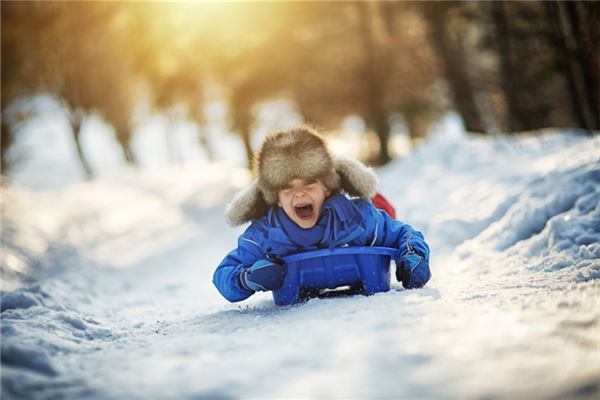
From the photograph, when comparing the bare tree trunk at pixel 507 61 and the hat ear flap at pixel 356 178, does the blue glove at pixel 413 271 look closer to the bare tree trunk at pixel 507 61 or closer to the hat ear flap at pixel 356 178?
the hat ear flap at pixel 356 178

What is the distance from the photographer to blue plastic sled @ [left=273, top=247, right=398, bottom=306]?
2922 millimetres

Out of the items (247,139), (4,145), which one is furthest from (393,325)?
(4,145)

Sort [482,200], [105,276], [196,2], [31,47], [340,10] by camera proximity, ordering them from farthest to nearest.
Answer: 1. [31,47]
2. [196,2]
3. [340,10]
4. [105,276]
5. [482,200]

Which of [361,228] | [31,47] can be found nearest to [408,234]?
[361,228]

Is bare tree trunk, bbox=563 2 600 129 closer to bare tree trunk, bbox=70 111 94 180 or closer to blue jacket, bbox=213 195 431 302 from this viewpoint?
blue jacket, bbox=213 195 431 302

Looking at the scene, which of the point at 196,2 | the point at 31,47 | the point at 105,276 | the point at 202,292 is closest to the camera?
the point at 202,292

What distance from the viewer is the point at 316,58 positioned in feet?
52.3

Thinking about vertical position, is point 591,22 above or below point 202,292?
above

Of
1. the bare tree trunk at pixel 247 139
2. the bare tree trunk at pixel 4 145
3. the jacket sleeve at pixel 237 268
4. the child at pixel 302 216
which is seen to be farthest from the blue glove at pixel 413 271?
the bare tree trunk at pixel 4 145

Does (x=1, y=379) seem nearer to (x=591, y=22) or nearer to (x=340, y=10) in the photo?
(x=591, y=22)

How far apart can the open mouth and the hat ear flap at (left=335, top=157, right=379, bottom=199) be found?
1.40 ft

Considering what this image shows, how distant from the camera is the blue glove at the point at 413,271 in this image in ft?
9.55

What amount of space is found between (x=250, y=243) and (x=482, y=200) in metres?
3.53

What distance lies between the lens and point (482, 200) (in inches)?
218
